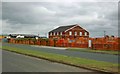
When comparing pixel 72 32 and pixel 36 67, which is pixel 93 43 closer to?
pixel 36 67

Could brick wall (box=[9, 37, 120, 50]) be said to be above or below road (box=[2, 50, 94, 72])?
above

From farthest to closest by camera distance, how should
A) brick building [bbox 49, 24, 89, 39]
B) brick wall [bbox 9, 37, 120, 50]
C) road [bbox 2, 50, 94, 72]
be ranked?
brick building [bbox 49, 24, 89, 39]
brick wall [bbox 9, 37, 120, 50]
road [bbox 2, 50, 94, 72]

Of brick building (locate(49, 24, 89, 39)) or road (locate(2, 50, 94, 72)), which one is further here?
brick building (locate(49, 24, 89, 39))

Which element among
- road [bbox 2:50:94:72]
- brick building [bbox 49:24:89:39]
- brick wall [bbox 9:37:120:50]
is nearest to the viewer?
road [bbox 2:50:94:72]

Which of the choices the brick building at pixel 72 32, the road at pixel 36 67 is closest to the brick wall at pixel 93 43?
the road at pixel 36 67

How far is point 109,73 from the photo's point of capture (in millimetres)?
12898

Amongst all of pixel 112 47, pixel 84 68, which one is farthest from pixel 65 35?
pixel 84 68

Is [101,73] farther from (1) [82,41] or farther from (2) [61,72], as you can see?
(1) [82,41]

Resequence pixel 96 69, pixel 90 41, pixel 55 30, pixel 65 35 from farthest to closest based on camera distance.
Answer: pixel 55 30 < pixel 65 35 < pixel 90 41 < pixel 96 69

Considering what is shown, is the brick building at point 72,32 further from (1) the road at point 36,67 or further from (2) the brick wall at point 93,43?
(1) the road at point 36,67

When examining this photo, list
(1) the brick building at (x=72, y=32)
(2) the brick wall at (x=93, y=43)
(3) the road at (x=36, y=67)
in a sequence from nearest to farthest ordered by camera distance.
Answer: (3) the road at (x=36, y=67) → (2) the brick wall at (x=93, y=43) → (1) the brick building at (x=72, y=32)

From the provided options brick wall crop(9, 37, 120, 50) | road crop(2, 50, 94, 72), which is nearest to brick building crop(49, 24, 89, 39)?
brick wall crop(9, 37, 120, 50)

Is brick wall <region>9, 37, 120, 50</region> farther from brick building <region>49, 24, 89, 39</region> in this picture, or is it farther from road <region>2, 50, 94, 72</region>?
brick building <region>49, 24, 89, 39</region>

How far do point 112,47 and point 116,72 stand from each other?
26192mm
